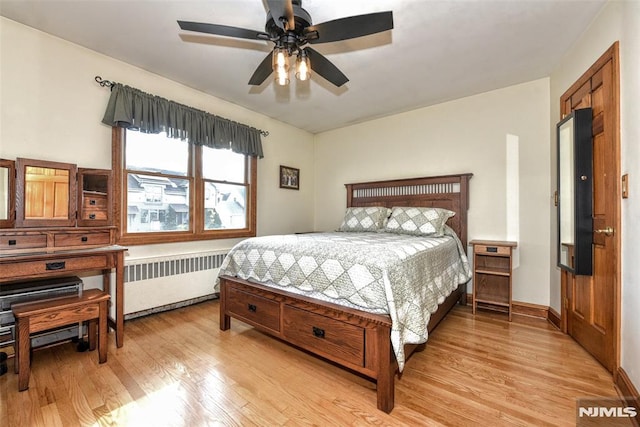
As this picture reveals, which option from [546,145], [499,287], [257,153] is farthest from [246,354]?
[546,145]

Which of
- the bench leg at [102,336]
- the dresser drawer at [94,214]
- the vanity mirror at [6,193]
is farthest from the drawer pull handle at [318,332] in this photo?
the vanity mirror at [6,193]

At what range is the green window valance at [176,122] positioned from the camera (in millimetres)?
2568

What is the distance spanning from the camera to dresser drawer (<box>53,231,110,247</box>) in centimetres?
203

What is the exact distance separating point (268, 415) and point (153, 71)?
3.37 m

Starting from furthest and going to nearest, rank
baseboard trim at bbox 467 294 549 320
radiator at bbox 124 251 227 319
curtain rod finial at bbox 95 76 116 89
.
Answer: baseboard trim at bbox 467 294 549 320 → radiator at bbox 124 251 227 319 → curtain rod finial at bbox 95 76 116 89

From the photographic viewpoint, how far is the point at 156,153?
3.02 meters

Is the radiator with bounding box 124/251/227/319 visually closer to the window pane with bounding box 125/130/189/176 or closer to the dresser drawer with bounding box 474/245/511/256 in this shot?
the window pane with bounding box 125/130/189/176

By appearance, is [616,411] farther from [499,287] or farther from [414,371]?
[499,287]

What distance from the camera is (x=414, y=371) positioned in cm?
190

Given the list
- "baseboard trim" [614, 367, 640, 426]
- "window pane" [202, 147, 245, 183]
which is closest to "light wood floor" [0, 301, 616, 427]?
"baseboard trim" [614, 367, 640, 426]

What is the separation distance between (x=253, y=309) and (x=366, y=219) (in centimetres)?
192

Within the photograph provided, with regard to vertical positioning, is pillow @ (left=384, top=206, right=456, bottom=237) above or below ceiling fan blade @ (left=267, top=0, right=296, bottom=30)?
below

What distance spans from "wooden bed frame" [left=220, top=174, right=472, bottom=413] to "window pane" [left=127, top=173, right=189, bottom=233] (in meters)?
1.12

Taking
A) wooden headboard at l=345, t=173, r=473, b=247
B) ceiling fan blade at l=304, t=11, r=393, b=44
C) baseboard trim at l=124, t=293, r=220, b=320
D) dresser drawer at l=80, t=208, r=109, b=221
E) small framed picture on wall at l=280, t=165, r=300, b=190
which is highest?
ceiling fan blade at l=304, t=11, r=393, b=44
